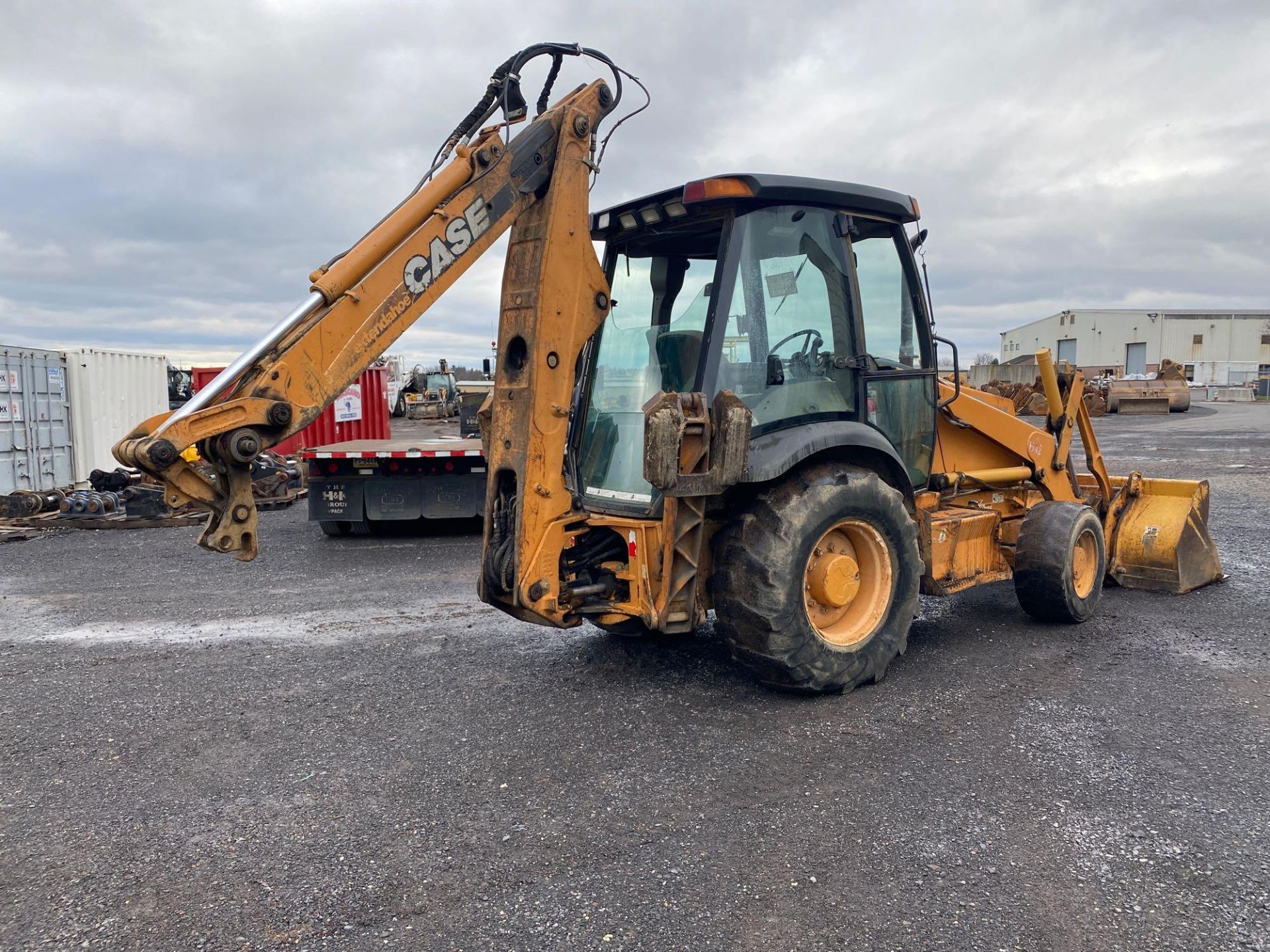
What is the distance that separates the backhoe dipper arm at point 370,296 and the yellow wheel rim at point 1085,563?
3612 mm

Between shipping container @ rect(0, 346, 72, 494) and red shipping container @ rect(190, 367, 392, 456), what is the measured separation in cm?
190

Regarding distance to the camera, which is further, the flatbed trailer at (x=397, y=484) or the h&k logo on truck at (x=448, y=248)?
the flatbed trailer at (x=397, y=484)

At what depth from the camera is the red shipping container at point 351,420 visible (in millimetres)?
15367

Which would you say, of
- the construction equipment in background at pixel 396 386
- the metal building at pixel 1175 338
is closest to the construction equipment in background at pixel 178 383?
the construction equipment in background at pixel 396 386

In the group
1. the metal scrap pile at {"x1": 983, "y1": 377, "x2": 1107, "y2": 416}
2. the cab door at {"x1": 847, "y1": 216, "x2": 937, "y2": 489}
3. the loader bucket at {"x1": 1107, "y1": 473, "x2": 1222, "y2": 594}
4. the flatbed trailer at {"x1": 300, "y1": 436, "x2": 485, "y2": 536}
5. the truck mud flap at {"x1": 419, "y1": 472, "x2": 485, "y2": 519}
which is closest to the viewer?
the cab door at {"x1": 847, "y1": 216, "x2": 937, "y2": 489}

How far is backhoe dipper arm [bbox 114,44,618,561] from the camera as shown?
361 cm

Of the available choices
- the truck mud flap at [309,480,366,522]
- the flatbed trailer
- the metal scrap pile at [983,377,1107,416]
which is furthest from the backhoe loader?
the metal scrap pile at [983,377,1107,416]

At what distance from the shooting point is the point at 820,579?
444 cm

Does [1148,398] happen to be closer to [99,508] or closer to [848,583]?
[99,508]

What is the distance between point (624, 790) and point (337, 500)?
7.22 metres

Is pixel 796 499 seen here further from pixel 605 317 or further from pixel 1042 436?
pixel 1042 436

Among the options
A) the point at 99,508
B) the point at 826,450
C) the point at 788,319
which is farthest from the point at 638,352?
the point at 99,508

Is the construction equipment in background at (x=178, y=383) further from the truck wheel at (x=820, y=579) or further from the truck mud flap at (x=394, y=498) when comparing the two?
the truck wheel at (x=820, y=579)

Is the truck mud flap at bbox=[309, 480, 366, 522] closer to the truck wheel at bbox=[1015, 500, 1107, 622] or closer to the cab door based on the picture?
the cab door
